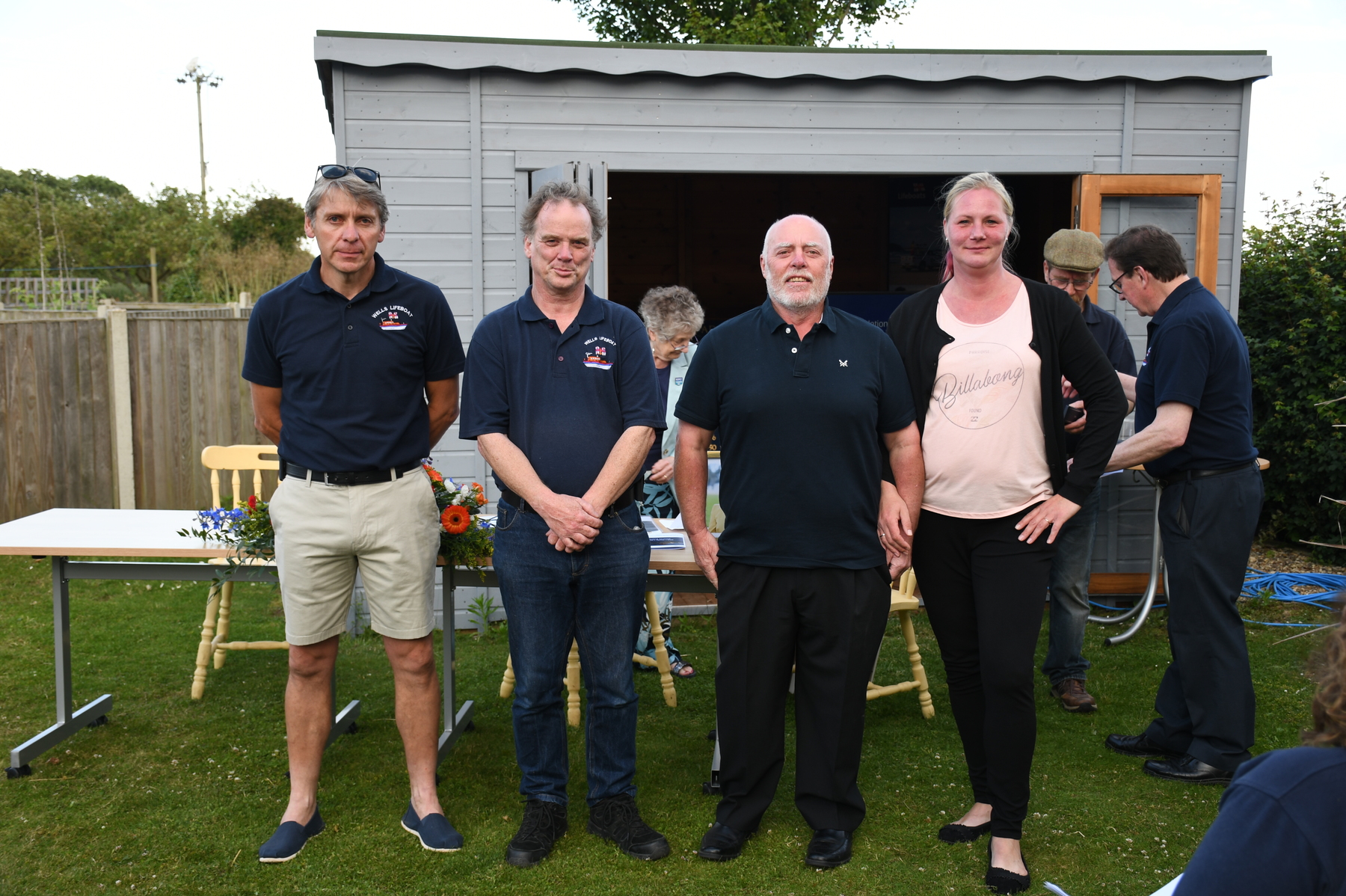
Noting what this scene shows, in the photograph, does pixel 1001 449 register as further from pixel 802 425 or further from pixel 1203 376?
pixel 1203 376

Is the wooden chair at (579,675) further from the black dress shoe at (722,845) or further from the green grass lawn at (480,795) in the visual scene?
the black dress shoe at (722,845)

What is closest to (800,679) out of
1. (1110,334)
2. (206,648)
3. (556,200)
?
(556,200)

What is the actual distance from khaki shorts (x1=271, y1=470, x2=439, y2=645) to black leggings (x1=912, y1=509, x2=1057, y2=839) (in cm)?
148

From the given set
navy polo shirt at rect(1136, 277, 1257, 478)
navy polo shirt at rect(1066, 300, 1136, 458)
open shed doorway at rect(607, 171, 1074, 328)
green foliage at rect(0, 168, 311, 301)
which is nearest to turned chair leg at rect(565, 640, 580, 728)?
navy polo shirt at rect(1136, 277, 1257, 478)

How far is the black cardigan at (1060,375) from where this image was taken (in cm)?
274

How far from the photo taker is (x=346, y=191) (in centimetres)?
284

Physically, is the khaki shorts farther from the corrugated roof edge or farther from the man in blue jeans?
the corrugated roof edge

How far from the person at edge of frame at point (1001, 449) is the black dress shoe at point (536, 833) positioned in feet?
4.09

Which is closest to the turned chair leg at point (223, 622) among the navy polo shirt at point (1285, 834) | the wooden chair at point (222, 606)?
the wooden chair at point (222, 606)

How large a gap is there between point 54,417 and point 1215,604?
7.44 meters

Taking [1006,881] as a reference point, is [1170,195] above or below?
above

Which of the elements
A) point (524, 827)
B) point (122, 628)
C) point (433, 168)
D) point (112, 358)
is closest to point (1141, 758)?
point (524, 827)

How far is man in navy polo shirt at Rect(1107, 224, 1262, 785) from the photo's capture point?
11.0 ft

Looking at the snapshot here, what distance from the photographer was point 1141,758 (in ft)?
12.3
